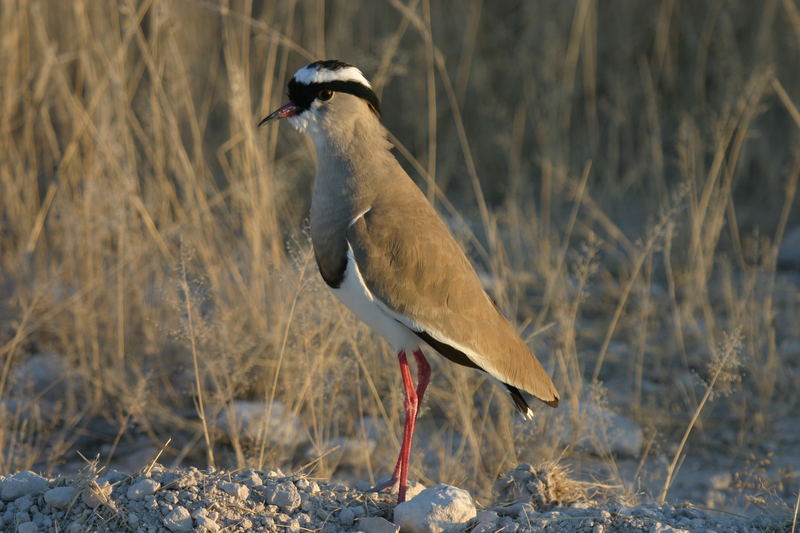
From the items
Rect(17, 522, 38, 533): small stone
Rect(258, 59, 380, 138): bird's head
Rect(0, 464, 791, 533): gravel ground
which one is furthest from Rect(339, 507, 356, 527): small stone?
Rect(258, 59, 380, 138): bird's head

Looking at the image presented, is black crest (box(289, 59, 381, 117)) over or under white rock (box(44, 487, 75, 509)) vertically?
over

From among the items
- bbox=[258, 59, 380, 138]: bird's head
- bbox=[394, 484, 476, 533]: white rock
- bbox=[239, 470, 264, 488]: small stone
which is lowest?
bbox=[394, 484, 476, 533]: white rock

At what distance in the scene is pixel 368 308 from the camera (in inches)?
131

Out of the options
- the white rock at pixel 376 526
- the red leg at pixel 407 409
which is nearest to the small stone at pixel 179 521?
the white rock at pixel 376 526

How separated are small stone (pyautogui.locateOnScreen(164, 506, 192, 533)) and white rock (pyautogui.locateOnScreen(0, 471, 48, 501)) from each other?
1.35ft

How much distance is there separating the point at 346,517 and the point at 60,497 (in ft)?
2.57

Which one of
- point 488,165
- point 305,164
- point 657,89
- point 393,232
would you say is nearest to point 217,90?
point 305,164

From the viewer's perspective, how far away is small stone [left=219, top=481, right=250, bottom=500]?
2.98 m

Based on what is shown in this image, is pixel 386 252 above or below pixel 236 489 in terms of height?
above

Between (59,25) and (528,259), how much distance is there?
10.4ft

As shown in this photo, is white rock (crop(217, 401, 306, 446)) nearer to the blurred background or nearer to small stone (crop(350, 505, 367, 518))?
the blurred background

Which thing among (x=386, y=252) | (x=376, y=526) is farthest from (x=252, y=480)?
(x=386, y=252)

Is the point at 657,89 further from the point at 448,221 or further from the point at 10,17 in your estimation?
the point at 10,17

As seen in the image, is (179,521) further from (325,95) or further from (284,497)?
(325,95)
